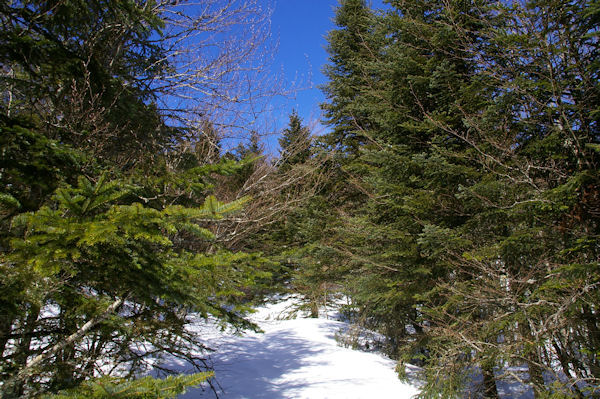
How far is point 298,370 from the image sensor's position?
716 centimetres

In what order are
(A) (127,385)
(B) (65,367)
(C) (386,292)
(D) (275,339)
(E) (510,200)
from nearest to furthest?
(A) (127,385) → (B) (65,367) → (E) (510,200) → (C) (386,292) → (D) (275,339)

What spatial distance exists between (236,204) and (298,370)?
6.69 m

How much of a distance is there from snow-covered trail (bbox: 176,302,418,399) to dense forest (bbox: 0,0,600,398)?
40.9 inches

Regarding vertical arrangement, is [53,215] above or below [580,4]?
below

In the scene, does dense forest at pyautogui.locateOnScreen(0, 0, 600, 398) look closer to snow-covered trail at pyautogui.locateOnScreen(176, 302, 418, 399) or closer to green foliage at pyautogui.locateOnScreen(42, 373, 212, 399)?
green foliage at pyautogui.locateOnScreen(42, 373, 212, 399)

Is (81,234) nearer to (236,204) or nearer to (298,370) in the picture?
(236,204)

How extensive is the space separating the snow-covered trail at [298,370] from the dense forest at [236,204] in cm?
104

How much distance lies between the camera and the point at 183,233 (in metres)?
5.78

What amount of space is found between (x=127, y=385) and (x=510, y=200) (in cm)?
541

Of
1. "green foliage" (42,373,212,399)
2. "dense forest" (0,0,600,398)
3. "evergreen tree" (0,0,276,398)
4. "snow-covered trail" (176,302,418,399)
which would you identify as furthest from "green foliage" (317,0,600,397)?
"green foliage" (42,373,212,399)

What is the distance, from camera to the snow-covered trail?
19.2 feet

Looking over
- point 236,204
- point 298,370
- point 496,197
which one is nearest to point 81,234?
point 236,204

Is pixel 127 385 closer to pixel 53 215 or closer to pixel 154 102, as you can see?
pixel 53 215

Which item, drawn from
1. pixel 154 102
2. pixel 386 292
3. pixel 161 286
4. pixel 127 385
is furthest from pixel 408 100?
pixel 127 385
